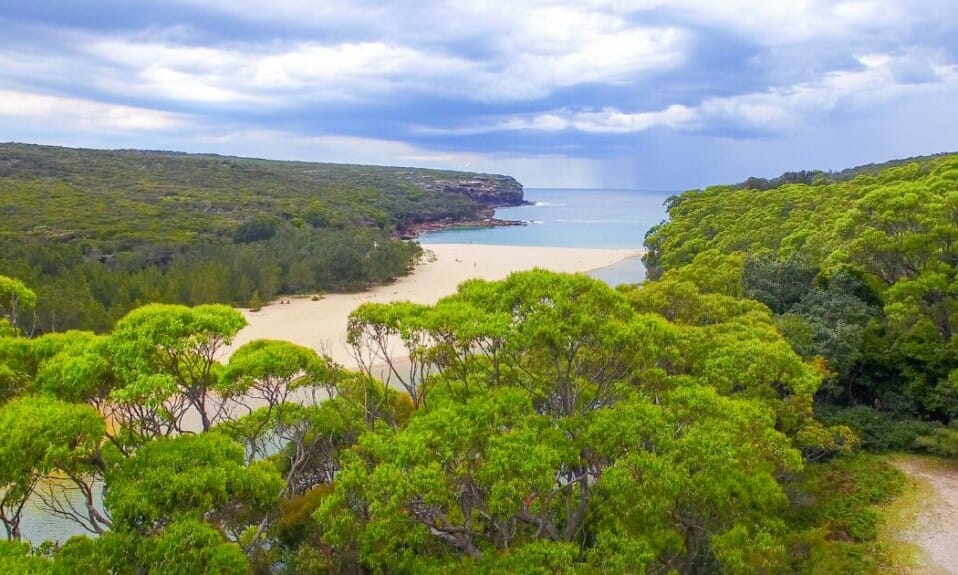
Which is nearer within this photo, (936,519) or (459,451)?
(459,451)

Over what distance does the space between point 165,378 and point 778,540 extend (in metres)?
9.92

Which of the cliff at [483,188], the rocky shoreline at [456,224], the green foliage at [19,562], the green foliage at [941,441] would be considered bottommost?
the green foliage at [941,441]

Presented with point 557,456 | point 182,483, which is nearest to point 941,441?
point 557,456

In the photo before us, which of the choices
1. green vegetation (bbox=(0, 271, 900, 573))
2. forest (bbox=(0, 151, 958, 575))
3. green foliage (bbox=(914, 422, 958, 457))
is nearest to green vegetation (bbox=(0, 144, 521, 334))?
forest (bbox=(0, 151, 958, 575))

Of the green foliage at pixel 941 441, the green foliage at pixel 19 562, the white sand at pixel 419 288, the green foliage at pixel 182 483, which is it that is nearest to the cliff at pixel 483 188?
the white sand at pixel 419 288

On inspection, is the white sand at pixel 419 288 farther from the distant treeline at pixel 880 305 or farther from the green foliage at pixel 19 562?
the distant treeline at pixel 880 305

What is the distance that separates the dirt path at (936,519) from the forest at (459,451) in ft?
2.70

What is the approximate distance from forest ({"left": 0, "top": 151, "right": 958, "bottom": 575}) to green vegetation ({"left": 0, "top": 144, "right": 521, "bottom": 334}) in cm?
593

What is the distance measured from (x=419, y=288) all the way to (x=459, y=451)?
42.2 metres

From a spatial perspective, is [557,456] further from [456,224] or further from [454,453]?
[456,224]

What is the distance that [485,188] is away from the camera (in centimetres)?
15938

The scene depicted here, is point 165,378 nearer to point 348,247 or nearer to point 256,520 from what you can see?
point 256,520

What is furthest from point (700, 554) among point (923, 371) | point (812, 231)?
point (812, 231)

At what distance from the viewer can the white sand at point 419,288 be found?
114 ft
